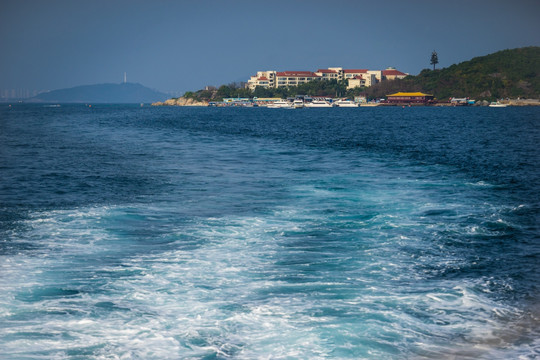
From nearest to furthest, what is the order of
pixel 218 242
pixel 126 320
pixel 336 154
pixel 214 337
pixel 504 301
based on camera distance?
pixel 214 337, pixel 126 320, pixel 504 301, pixel 218 242, pixel 336 154

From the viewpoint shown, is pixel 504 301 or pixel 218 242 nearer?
pixel 504 301

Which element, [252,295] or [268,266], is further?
[268,266]

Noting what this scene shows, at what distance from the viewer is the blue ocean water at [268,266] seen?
12.1 meters

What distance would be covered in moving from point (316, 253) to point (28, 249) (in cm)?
992

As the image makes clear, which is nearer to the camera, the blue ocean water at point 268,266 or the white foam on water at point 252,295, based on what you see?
the white foam on water at point 252,295

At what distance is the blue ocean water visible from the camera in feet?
39.7

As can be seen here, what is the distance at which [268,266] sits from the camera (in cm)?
1734

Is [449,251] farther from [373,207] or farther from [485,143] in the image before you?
[485,143]

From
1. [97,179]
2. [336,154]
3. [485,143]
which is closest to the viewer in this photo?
[97,179]

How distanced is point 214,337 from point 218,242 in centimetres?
812

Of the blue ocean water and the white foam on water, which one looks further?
the blue ocean water

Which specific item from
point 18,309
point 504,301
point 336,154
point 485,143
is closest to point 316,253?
point 504,301

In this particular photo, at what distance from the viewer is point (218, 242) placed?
2019 cm

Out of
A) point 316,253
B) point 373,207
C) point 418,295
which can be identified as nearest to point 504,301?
point 418,295
